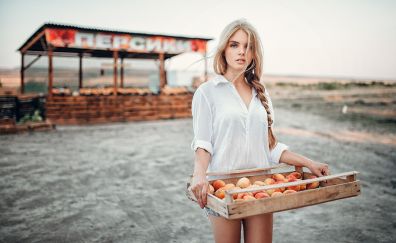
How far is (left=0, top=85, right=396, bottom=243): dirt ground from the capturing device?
3.89 metres

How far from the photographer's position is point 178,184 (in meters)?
5.77

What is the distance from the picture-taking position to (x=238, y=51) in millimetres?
1972

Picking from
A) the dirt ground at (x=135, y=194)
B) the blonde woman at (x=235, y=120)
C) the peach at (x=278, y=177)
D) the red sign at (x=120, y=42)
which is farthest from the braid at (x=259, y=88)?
the red sign at (x=120, y=42)

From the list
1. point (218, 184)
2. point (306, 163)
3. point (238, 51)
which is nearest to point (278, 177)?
point (306, 163)

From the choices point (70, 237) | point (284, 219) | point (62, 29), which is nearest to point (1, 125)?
point (62, 29)

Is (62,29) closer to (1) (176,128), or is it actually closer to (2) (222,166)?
(1) (176,128)

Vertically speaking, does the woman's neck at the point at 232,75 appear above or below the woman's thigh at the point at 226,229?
above

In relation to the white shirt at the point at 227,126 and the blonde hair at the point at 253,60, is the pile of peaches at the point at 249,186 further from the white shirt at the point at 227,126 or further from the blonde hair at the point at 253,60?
the blonde hair at the point at 253,60

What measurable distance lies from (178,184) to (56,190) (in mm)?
2007

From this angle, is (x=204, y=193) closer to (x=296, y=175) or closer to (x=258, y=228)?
(x=258, y=228)

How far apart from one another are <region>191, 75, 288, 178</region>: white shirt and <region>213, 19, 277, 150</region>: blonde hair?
0.06 m

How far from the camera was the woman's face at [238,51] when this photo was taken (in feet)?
6.47

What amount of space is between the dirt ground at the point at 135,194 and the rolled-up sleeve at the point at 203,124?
218 centimetres

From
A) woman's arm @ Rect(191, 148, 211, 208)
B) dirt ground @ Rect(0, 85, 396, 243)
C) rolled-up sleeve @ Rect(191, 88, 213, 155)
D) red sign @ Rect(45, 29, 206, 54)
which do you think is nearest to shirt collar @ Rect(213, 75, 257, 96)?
rolled-up sleeve @ Rect(191, 88, 213, 155)
